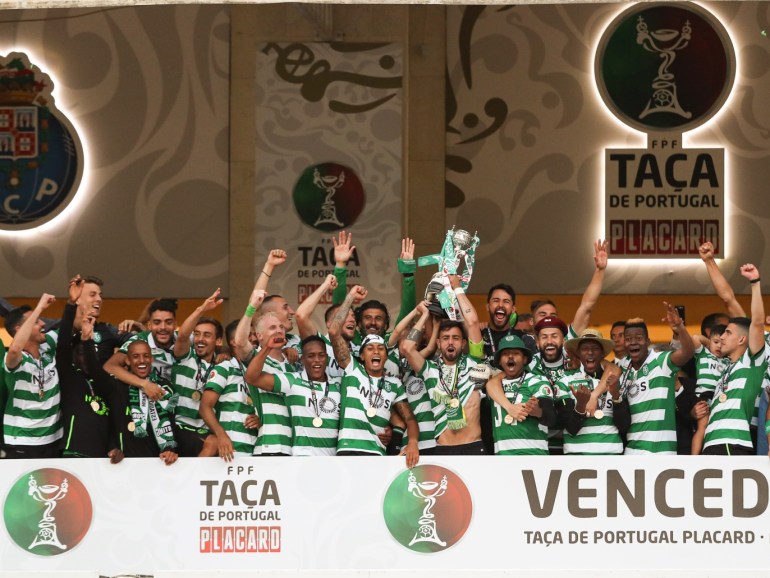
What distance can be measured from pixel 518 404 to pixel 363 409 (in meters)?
1.24

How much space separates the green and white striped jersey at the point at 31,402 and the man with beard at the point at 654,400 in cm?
459

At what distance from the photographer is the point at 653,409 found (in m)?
10.4

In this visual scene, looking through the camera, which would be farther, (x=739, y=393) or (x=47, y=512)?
(x=739, y=393)

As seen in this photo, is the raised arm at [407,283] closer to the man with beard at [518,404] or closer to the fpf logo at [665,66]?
the man with beard at [518,404]

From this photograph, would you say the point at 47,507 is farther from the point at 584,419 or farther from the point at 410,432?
the point at 584,419

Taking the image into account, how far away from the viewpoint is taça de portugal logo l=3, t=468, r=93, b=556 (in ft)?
32.7

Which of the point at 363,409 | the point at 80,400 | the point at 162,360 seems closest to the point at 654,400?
the point at 363,409

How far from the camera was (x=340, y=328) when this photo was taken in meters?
11.0

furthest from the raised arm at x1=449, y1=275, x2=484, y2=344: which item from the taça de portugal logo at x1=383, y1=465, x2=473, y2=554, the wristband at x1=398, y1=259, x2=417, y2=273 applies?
the taça de portugal logo at x1=383, y1=465, x2=473, y2=554

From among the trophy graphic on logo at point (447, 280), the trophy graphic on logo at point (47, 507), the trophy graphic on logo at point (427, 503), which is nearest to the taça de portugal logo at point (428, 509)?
the trophy graphic on logo at point (427, 503)

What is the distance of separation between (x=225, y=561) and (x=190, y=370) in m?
1.86

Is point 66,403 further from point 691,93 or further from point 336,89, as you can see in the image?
point 691,93

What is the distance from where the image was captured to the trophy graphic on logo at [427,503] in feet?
32.7

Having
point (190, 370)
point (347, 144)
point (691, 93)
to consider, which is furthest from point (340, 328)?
point (691, 93)
